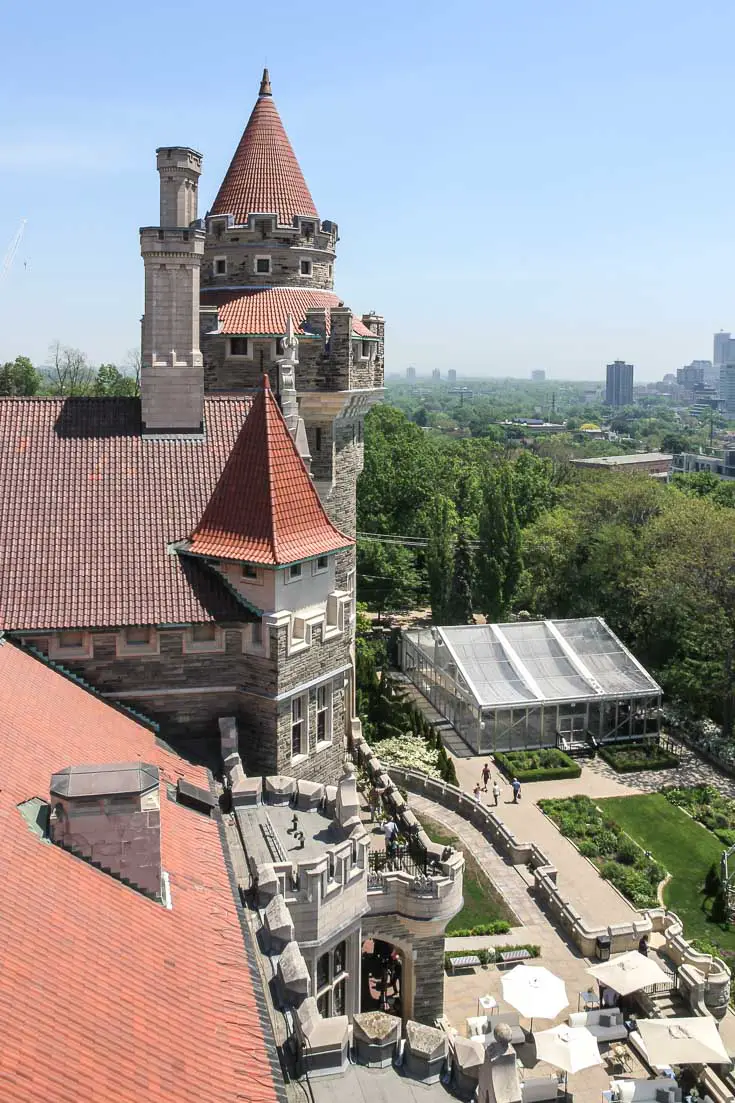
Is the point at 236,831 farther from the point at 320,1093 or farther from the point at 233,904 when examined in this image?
the point at 320,1093

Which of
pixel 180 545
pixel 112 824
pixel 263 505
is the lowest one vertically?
pixel 112 824

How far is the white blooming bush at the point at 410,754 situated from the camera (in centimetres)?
3541

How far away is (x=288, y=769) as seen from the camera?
20484 millimetres

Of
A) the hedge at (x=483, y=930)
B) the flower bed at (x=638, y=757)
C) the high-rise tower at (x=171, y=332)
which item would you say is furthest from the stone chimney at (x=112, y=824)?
the flower bed at (x=638, y=757)

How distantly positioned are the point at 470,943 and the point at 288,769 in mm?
9259

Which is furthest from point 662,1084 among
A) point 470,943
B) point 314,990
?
point 314,990

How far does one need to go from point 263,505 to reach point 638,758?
26193 millimetres

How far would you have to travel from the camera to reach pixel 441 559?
2263 inches

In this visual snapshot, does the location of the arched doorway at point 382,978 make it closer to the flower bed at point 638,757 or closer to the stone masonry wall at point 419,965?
the stone masonry wall at point 419,965

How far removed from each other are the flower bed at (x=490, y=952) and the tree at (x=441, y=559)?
32.3m

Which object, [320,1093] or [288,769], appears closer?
[320,1093]

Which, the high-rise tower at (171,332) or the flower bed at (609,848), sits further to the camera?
the flower bed at (609,848)

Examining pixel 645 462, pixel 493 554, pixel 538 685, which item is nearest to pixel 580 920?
pixel 538 685

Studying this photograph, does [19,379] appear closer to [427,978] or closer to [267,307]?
[267,307]
